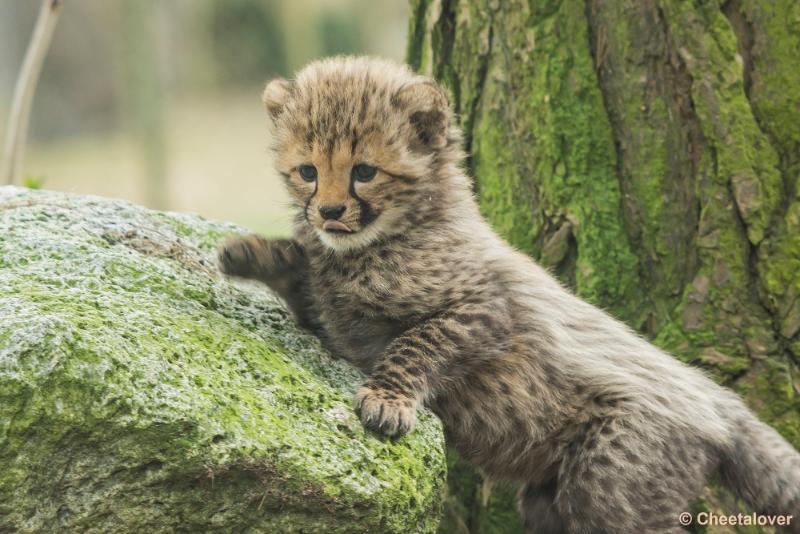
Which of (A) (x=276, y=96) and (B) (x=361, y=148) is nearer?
(B) (x=361, y=148)

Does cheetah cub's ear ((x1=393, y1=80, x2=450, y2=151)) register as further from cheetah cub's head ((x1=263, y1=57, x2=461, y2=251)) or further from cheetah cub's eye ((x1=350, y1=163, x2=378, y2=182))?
cheetah cub's eye ((x1=350, y1=163, x2=378, y2=182))

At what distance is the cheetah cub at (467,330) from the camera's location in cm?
395

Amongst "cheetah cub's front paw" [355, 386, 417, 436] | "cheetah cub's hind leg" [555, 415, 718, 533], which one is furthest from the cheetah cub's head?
"cheetah cub's hind leg" [555, 415, 718, 533]

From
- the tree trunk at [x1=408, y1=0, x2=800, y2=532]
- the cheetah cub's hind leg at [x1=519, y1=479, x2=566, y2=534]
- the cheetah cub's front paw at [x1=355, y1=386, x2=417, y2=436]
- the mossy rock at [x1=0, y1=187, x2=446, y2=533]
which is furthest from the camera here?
the tree trunk at [x1=408, y1=0, x2=800, y2=532]

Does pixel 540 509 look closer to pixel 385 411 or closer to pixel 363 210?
pixel 385 411

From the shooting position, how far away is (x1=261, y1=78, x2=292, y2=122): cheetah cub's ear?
4.29 m

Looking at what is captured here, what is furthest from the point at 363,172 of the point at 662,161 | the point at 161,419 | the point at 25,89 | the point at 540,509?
the point at 25,89

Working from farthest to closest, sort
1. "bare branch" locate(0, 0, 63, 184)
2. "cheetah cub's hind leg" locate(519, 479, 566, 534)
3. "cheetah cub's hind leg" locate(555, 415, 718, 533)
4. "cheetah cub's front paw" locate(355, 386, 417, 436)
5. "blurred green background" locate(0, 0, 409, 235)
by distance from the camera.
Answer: "blurred green background" locate(0, 0, 409, 235) < "bare branch" locate(0, 0, 63, 184) < "cheetah cub's hind leg" locate(519, 479, 566, 534) < "cheetah cub's hind leg" locate(555, 415, 718, 533) < "cheetah cub's front paw" locate(355, 386, 417, 436)

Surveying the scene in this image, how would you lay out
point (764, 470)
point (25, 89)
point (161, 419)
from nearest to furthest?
1. point (161, 419)
2. point (764, 470)
3. point (25, 89)

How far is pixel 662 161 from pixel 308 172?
189 centimetres

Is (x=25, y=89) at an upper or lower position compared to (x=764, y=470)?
upper

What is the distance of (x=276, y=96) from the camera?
4.32 meters

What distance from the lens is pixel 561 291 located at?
4.46m

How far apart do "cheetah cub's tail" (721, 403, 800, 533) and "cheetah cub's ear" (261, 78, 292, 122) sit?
254cm
